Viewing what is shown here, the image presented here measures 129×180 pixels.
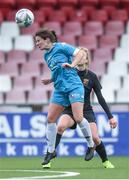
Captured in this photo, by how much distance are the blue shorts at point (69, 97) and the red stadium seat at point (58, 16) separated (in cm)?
1014

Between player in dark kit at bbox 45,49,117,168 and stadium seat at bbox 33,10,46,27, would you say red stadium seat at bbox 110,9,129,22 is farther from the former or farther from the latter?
player in dark kit at bbox 45,49,117,168

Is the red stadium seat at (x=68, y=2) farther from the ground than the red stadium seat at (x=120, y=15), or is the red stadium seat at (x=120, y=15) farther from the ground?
the red stadium seat at (x=68, y=2)

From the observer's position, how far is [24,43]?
20031mm

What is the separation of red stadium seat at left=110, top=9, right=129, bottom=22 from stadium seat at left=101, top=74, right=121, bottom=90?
2186 mm

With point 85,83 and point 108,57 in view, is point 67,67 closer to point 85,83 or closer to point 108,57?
point 85,83

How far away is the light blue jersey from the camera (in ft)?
34.2

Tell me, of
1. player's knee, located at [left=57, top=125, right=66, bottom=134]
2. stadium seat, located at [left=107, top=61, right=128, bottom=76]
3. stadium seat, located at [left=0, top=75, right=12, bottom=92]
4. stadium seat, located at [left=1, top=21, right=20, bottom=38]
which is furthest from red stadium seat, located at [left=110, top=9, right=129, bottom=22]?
player's knee, located at [left=57, top=125, right=66, bottom=134]

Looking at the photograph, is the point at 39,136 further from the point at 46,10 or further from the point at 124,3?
the point at 124,3

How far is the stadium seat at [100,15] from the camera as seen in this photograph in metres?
20.6

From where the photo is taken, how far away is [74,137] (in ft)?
50.3

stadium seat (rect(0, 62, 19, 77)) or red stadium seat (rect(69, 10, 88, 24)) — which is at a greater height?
red stadium seat (rect(69, 10, 88, 24))

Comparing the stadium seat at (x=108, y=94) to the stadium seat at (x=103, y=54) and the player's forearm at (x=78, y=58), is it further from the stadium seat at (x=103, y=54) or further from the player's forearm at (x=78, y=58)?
the player's forearm at (x=78, y=58)

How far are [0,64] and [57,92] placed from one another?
8.90m

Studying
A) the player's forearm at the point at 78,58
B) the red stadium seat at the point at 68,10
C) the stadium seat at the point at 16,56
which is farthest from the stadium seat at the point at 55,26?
the player's forearm at the point at 78,58
